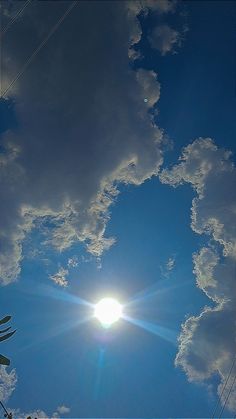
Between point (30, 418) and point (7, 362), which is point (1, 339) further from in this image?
point (30, 418)

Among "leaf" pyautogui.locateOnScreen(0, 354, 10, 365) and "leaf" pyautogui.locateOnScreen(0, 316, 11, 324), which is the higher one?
"leaf" pyautogui.locateOnScreen(0, 316, 11, 324)

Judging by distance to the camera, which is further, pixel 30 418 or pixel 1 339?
pixel 30 418

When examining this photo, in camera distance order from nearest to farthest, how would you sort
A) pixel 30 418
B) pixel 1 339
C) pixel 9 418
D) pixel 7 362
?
pixel 1 339
pixel 7 362
pixel 9 418
pixel 30 418

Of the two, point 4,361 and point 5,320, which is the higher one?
point 5,320

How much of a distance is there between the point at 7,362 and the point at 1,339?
1602 millimetres

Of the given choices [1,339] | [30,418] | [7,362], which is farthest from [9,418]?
[1,339]

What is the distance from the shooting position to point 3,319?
13945 millimetres

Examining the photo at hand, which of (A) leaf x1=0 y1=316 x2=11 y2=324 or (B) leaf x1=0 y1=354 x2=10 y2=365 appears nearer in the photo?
(A) leaf x1=0 y1=316 x2=11 y2=324

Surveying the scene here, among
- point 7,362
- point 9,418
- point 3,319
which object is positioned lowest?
point 9,418

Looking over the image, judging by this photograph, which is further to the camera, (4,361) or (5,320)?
(4,361)

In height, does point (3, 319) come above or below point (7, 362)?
above

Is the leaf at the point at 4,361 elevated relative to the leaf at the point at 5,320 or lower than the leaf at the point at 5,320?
lower

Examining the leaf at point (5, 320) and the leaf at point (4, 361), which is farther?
the leaf at point (4, 361)

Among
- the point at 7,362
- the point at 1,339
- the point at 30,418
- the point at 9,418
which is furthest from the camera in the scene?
the point at 30,418
